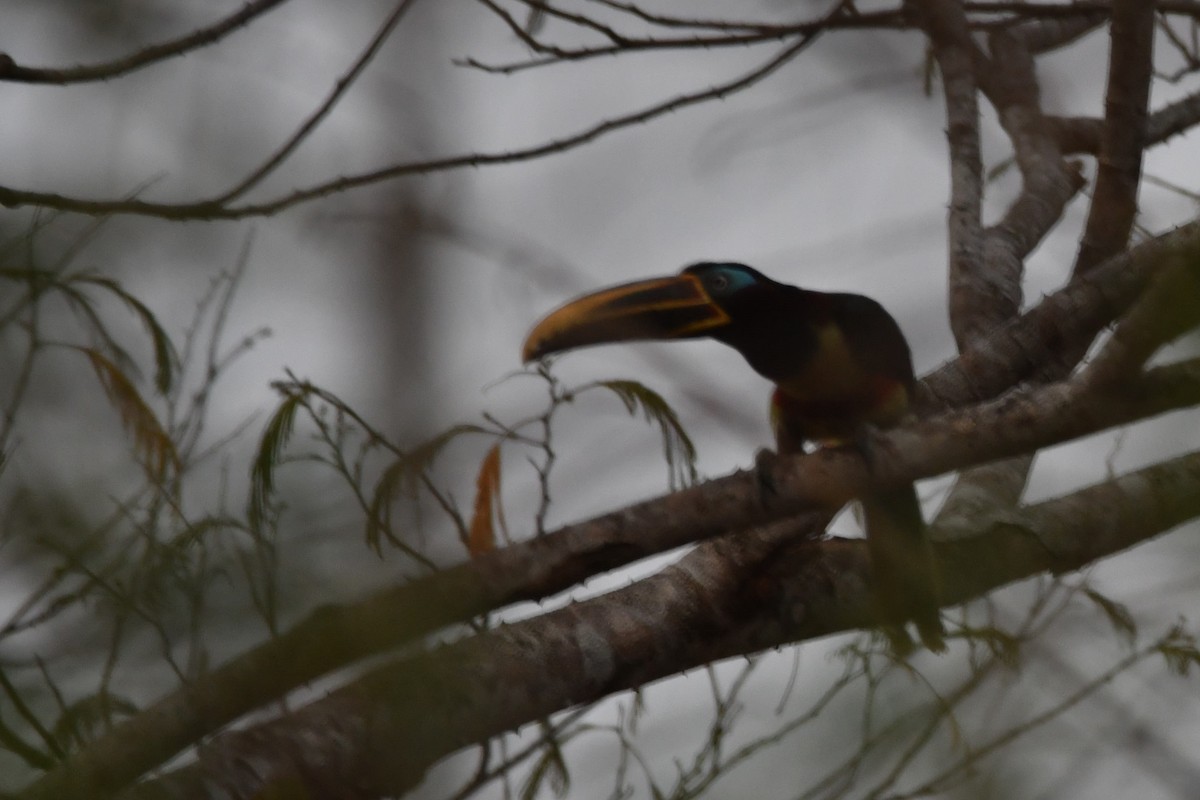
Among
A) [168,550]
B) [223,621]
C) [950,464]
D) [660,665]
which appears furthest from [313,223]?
[660,665]

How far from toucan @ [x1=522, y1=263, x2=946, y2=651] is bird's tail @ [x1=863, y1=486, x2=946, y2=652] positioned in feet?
0.37

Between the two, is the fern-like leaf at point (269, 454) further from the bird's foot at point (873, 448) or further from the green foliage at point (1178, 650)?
the green foliage at point (1178, 650)

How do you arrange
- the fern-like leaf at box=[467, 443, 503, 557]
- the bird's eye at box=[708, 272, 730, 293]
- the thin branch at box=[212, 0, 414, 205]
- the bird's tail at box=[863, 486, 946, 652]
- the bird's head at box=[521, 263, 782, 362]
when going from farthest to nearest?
the bird's eye at box=[708, 272, 730, 293]
the bird's head at box=[521, 263, 782, 362]
the bird's tail at box=[863, 486, 946, 652]
the fern-like leaf at box=[467, 443, 503, 557]
the thin branch at box=[212, 0, 414, 205]

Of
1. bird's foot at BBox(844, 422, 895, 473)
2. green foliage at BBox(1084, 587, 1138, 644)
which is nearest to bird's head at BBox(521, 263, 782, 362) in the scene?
bird's foot at BBox(844, 422, 895, 473)

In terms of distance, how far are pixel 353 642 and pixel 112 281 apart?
0.75 meters

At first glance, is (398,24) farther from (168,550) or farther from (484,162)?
(484,162)

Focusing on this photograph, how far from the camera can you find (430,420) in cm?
90

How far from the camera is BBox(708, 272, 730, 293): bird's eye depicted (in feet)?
10.4

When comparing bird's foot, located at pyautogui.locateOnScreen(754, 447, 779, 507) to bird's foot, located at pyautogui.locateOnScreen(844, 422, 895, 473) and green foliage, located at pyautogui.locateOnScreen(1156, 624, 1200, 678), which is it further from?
green foliage, located at pyautogui.locateOnScreen(1156, 624, 1200, 678)

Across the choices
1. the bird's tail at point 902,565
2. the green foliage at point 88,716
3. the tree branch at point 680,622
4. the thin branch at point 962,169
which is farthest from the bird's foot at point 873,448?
the thin branch at point 962,169

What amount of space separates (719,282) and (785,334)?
20 centimetres

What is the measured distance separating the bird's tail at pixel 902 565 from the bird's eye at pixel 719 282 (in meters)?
0.69

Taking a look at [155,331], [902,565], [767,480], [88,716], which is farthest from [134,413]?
[902,565]

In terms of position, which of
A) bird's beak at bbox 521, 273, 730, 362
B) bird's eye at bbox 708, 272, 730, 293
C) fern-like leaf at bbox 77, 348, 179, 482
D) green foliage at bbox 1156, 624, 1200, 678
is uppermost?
bird's eye at bbox 708, 272, 730, 293
